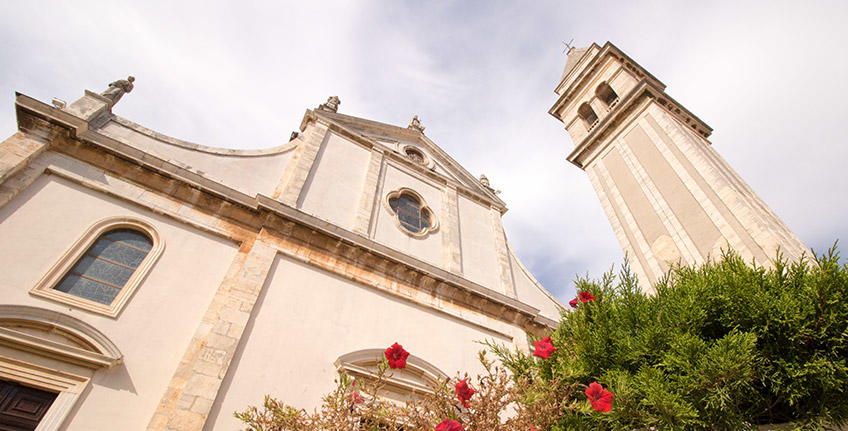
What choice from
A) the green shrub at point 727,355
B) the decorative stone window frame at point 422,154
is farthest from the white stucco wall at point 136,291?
the decorative stone window frame at point 422,154

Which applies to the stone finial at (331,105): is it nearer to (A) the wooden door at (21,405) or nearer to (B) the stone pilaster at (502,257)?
(B) the stone pilaster at (502,257)

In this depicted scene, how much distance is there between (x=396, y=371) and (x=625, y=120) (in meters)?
11.6

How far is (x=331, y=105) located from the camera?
42.2ft

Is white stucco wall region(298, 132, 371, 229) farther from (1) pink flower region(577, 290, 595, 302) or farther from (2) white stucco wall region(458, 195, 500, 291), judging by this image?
(1) pink flower region(577, 290, 595, 302)

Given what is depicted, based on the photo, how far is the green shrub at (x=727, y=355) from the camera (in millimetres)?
4199

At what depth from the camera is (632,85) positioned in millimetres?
15180

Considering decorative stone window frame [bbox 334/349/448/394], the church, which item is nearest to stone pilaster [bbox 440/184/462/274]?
the church

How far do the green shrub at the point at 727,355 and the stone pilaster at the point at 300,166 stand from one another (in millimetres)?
6529

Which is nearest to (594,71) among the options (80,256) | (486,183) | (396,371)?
(486,183)

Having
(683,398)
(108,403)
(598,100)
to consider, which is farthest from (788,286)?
(598,100)

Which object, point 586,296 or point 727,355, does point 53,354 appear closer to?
point 586,296

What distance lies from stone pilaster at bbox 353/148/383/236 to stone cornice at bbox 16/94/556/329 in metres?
0.91

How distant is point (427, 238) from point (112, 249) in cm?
670

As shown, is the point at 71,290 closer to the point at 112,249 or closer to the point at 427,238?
the point at 112,249
